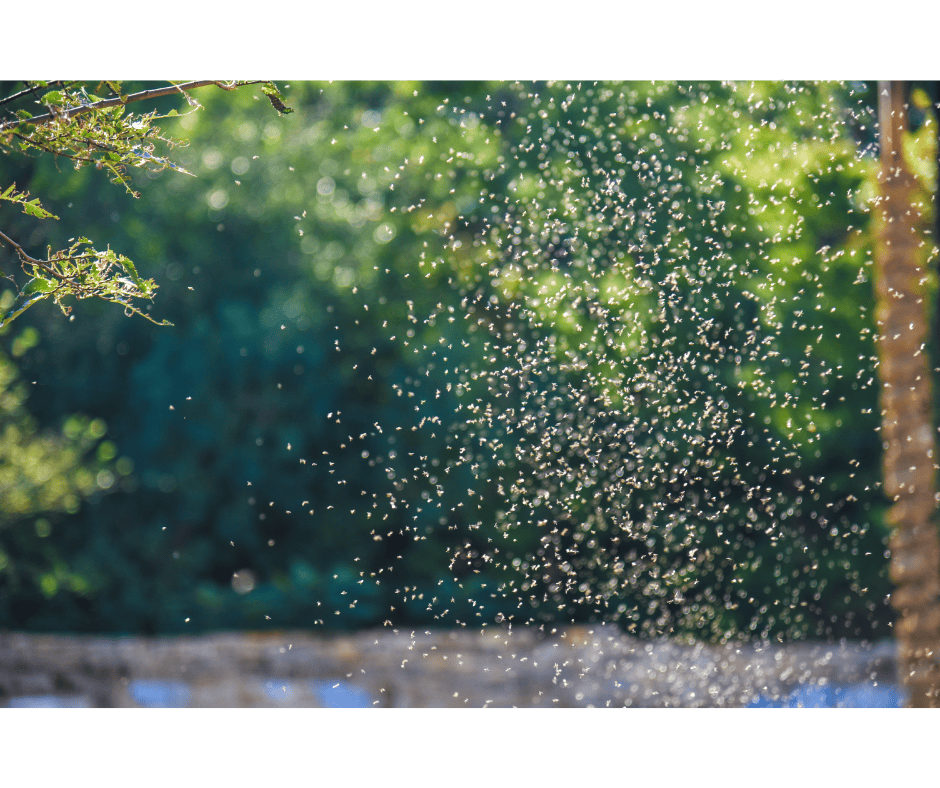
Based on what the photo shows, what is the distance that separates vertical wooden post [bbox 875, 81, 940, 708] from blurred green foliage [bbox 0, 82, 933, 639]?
76 mm

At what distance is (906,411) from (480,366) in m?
1.51

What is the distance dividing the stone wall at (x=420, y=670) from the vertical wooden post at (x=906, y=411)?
223 millimetres

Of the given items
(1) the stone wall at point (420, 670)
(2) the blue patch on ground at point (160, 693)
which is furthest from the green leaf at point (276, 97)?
(2) the blue patch on ground at point (160, 693)

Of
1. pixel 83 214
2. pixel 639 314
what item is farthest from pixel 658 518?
pixel 83 214

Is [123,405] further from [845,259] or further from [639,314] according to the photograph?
[845,259]

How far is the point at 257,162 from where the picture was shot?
11.7ft

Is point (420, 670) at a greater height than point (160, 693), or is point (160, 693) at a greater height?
point (420, 670)

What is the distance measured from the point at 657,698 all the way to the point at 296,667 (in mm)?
1376

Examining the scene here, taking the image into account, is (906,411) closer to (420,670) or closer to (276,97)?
(420,670)

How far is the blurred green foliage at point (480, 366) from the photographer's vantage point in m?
3.12

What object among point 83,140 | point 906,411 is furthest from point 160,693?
point 906,411

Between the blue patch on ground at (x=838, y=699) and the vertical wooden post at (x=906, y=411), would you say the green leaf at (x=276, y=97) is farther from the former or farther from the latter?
the blue patch on ground at (x=838, y=699)

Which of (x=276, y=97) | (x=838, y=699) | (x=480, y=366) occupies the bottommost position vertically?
(x=838, y=699)

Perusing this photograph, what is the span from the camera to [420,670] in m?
3.30
